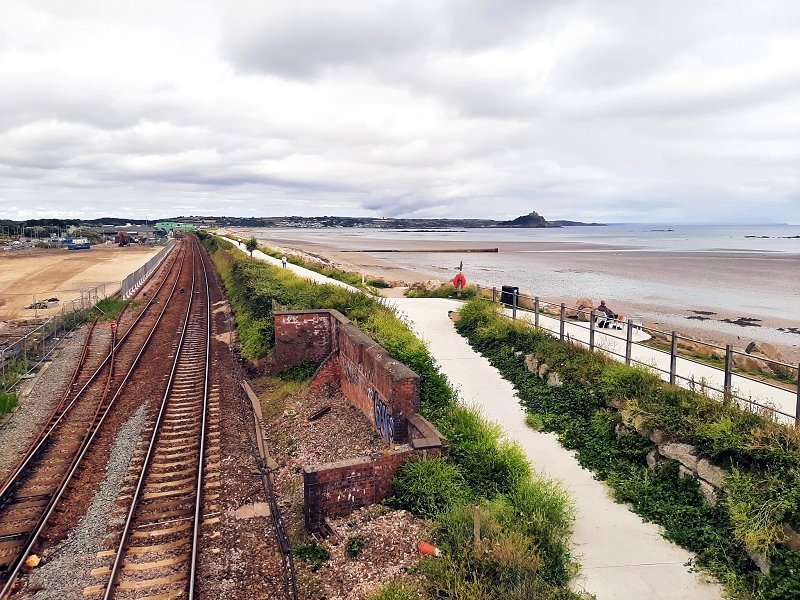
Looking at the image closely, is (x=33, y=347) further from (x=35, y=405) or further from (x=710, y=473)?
(x=710, y=473)

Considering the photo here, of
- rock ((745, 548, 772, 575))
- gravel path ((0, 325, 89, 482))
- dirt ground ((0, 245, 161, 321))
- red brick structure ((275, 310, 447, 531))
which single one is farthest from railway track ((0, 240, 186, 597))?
dirt ground ((0, 245, 161, 321))

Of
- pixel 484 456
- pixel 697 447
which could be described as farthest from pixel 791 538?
pixel 484 456

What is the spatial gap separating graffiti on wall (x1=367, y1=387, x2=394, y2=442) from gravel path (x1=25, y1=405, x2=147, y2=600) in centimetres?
411

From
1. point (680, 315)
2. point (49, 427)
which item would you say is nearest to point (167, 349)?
point (49, 427)

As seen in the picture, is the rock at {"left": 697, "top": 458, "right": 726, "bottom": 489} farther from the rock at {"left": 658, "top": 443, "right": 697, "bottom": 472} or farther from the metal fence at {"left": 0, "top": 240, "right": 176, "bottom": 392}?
the metal fence at {"left": 0, "top": 240, "right": 176, "bottom": 392}

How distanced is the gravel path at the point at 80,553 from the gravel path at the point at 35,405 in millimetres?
2000

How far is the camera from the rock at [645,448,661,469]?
331 inches

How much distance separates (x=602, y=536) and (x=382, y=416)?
4225 mm

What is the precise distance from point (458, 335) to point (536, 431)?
631 centimetres

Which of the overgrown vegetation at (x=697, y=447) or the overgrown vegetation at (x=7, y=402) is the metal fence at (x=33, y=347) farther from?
the overgrown vegetation at (x=697, y=447)

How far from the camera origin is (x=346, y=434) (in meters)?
11.1

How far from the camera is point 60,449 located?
1124 cm

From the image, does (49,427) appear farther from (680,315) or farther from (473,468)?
(680,315)

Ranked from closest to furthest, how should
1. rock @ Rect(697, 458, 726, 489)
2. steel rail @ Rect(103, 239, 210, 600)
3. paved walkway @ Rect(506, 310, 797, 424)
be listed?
steel rail @ Rect(103, 239, 210, 600), rock @ Rect(697, 458, 726, 489), paved walkway @ Rect(506, 310, 797, 424)
